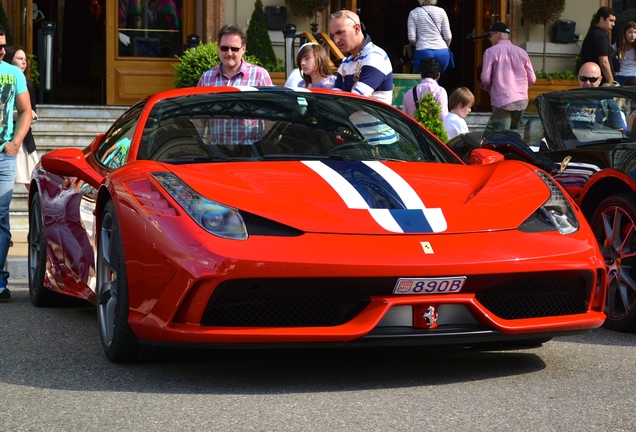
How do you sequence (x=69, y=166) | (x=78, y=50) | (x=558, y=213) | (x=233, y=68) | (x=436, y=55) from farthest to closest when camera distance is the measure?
(x=78, y=50) < (x=436, y=55) < (x=233, y=68) < (x=69, y=166) < (x=558, y=213)

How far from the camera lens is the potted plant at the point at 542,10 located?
63.9 feet

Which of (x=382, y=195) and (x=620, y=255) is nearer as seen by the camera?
(x=382, y=195)

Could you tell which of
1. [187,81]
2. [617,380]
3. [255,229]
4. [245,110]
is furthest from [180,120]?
[187,81]

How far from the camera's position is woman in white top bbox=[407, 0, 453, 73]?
1489 cm

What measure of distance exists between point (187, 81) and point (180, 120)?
33.7ft

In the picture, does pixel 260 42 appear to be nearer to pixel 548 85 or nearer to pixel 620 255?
pixel 548 85

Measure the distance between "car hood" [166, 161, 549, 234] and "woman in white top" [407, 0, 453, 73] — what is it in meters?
9.45

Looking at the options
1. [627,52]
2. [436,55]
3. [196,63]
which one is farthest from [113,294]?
[196,63]

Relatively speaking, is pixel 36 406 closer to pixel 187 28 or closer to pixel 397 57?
pixel 187 28

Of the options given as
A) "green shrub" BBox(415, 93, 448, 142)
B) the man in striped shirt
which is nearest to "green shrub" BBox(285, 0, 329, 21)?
"green shrub" BBox(415, 93, 448, 142)

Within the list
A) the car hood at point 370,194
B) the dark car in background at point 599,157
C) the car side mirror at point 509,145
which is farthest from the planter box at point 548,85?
the car hood at point 370,194

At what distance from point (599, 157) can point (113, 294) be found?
285 cm

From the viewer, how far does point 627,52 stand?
1319 cm

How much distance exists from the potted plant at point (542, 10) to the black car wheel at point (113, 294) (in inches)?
582
